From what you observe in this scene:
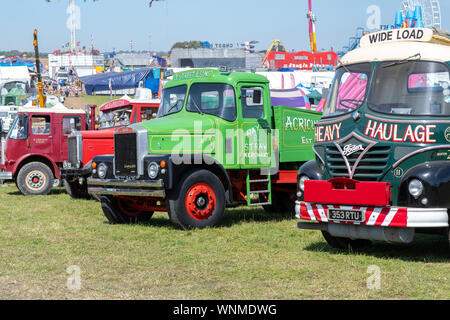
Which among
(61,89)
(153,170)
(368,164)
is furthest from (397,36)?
(61,89)

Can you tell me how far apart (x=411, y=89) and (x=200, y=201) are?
13.7ft

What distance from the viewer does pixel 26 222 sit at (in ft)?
41.0

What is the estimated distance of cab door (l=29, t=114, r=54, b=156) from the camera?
18422 mm

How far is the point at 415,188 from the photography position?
7.54 metres

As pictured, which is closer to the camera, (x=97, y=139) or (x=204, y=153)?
(x=204, y=153)

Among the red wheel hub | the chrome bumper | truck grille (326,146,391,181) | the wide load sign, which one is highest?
the wide load sign

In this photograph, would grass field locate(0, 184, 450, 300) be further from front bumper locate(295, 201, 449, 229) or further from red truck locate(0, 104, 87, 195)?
red truck locate(0, 104, 87, 195)

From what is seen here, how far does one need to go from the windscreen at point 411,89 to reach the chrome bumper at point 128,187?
3809mm

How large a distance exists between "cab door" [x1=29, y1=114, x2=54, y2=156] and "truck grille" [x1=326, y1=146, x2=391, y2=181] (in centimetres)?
1165

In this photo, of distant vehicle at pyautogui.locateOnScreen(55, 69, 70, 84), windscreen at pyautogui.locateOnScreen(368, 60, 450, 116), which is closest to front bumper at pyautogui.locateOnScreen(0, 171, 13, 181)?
windscreen at pyautogui.locateOnScreen(368, 60, 450, 116)

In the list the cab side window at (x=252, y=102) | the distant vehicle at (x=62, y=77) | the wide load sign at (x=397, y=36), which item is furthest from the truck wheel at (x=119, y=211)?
Answer: the distant vehicle at (x=62, y=77)

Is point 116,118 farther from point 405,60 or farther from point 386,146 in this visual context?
point 386,146

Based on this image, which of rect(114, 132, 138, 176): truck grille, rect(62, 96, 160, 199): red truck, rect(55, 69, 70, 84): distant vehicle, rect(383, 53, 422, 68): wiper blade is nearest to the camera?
rect(383, 53, 422, 68): wiper blade
